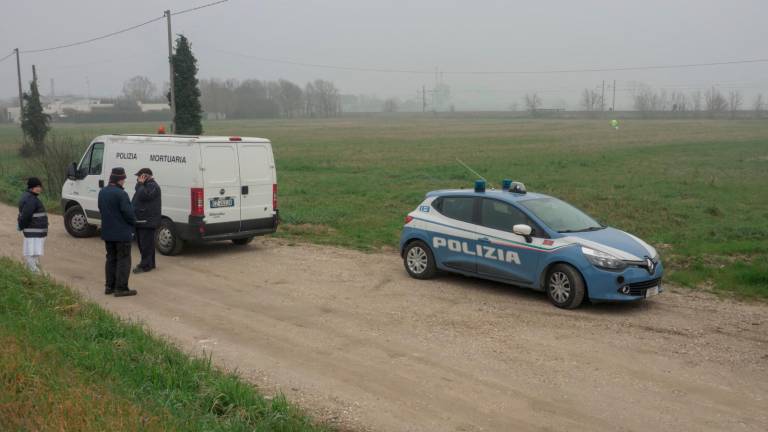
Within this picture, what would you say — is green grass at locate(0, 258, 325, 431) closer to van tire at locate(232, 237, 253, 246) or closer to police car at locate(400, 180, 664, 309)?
police car at locate(400, 180, 664, 309)

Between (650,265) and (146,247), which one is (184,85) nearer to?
(146,247)

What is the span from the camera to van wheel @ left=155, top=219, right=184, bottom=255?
12859mm

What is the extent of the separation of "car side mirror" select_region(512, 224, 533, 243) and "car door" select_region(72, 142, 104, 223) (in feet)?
28.3

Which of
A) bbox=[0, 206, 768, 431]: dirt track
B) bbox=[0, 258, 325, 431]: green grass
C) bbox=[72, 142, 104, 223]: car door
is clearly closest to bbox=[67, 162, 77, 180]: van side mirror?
bbox=[72, 142, 104, 223]: car door

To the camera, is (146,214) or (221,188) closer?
(146,214)

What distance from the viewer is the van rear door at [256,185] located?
43.0ft

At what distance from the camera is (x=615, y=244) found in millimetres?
9523

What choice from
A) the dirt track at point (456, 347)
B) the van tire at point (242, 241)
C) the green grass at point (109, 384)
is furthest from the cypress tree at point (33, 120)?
the green grass at point (109, 384)

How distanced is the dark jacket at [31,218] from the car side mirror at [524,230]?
6.75 metres

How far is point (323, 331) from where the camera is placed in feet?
27.0

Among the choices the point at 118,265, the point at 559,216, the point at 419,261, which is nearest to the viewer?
the point at 118,265

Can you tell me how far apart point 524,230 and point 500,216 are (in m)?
0.68

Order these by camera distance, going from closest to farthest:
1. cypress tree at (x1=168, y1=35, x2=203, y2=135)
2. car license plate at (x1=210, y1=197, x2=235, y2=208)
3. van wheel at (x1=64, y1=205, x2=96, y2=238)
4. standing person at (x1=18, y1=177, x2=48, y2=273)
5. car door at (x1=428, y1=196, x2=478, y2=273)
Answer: standing person at (x1=18, y1=177, x2=48, y2=273), car door at (x1=428, y1=196, x2=478, y2=273), car license plate at (x1=210, y1=197, x2=235, y2=208), van wheel at (x1=64, y1=205, x2=96, y2=238), cypress tree at (x1=168, y1=35, x2=203, y2=135)

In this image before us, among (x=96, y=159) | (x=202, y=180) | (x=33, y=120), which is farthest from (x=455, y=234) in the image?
(x=33, y=120)
